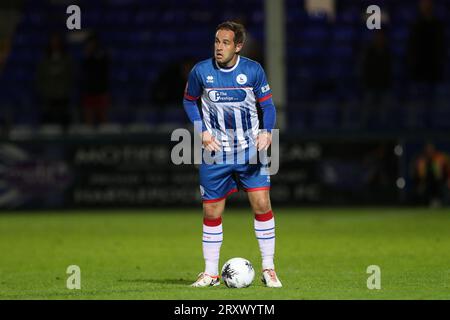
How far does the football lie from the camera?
8492 millimetres

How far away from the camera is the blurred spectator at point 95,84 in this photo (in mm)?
18469

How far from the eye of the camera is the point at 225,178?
28.8ft

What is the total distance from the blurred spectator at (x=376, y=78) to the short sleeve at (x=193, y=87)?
9431mm

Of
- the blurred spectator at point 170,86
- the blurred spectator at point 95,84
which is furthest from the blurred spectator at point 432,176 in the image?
the blurred spectator at point 95,84

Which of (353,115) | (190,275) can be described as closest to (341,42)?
(353,115)

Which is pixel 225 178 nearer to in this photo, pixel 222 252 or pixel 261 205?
pixel 261 205

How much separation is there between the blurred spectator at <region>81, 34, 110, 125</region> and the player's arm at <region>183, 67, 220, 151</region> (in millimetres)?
9737

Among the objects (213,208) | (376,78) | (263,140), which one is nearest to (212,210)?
(213,208)

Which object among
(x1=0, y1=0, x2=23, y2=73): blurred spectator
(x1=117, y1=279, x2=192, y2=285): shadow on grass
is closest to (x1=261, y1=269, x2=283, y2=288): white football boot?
(x1=117, y1=279, x2=192, y2=285): shadow on grass

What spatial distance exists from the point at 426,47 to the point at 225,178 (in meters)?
10.1

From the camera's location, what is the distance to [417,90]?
65.5ft

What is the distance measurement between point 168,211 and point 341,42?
5.83m

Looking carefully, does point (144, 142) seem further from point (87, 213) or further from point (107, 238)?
point (107, 238)

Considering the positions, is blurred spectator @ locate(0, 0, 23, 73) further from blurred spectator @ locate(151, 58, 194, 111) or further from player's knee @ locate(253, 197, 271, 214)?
player's knee @ locate(253, 197, 271, 214)
